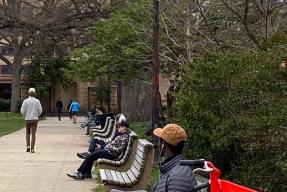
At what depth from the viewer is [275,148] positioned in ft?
26.1

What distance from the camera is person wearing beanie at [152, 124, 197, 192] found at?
5.09 m

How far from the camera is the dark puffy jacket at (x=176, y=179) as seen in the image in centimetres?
507

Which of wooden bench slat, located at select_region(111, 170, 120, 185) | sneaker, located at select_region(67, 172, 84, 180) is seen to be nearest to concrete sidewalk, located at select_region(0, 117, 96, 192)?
sneaker, located at select_region(67, 172, 84, 180)

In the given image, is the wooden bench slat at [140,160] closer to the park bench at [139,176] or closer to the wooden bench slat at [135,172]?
the park bench at [139,176]

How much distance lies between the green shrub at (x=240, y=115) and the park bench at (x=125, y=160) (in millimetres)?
922

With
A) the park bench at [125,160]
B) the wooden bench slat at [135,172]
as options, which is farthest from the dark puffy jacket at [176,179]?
the park bench at [125,160]

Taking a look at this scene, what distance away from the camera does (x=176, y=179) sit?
5.10 m

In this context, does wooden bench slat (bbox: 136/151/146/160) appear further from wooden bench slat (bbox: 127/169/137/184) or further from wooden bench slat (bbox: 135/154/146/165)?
wooden bench slat (bbox: 127/169/137/184)

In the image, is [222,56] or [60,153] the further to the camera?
[60,153]

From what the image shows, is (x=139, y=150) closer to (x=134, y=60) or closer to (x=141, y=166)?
(x=141, y=166)

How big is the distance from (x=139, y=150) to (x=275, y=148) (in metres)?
2.84

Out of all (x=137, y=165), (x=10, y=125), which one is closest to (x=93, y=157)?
(x=137, y=165)

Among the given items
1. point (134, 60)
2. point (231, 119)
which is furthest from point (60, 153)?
point (231, 119)

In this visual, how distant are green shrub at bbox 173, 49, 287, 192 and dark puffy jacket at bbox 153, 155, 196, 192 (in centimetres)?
244
